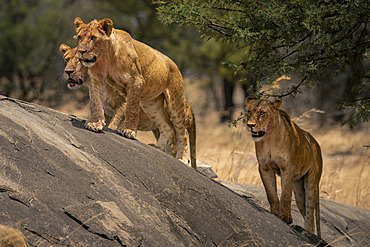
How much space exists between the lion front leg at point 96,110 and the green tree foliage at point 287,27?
4.68 ft

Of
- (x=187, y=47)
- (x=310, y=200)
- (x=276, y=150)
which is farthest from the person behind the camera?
(x=187, y=47)

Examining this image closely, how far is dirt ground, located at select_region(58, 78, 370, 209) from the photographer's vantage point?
10992 millimetres

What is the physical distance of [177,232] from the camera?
4188mm

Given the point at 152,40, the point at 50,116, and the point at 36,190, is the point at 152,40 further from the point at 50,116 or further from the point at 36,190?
the point at 36,190

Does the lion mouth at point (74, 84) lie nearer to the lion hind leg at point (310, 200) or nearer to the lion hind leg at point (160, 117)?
the lion hind leg at point (160, 117)

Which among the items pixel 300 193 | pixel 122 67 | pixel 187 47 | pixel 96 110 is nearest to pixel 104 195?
pixel 96 110

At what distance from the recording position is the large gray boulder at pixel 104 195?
3.53m

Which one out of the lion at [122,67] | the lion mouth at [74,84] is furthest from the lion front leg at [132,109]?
the lion mouth at [74,84]

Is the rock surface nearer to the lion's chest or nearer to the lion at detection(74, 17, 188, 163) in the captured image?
the lion's chest

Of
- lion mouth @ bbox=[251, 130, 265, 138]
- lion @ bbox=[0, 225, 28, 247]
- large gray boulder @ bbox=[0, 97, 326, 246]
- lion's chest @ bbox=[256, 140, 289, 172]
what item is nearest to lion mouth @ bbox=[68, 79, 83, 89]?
large gray boulder @ bbox=[0, 97, 326, 246]

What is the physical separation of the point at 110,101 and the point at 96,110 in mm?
1688

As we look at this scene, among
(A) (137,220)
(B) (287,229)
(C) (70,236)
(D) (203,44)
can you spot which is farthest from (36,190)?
(D) (203,44)

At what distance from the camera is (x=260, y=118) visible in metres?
5.51

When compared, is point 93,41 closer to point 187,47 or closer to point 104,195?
point 104,195
